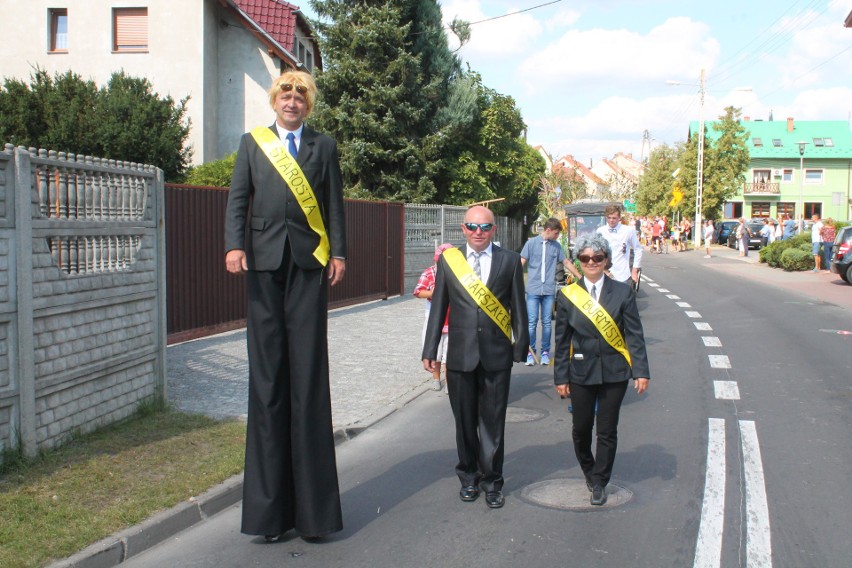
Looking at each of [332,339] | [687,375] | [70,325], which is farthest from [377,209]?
[70,325]

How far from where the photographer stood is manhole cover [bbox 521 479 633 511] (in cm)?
509

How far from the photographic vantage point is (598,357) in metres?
5.03

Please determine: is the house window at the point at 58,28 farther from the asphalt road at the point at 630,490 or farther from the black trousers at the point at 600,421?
the black trousers at the point at 600,421

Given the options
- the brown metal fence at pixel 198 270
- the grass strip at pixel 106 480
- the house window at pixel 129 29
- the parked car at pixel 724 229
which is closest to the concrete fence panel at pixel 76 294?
the grass strip at pixel 106 480

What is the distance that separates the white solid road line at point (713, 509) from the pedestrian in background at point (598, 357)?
2.06 ft

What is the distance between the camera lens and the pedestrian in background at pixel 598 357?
5.04m

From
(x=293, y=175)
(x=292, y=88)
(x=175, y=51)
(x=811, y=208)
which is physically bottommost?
(x=293, y=175)

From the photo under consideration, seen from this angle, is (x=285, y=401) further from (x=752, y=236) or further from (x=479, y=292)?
(x=752, y=236)

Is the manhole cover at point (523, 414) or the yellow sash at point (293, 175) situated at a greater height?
the yellow sash at point (293, 175)

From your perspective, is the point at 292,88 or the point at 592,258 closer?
the point at 292,88

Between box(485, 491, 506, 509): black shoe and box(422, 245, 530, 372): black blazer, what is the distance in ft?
2.54

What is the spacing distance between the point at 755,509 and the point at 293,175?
3.36m

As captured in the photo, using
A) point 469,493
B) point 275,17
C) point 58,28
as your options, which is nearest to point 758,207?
point 275,17

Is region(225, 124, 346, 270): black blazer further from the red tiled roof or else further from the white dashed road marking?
the red tiled roof
